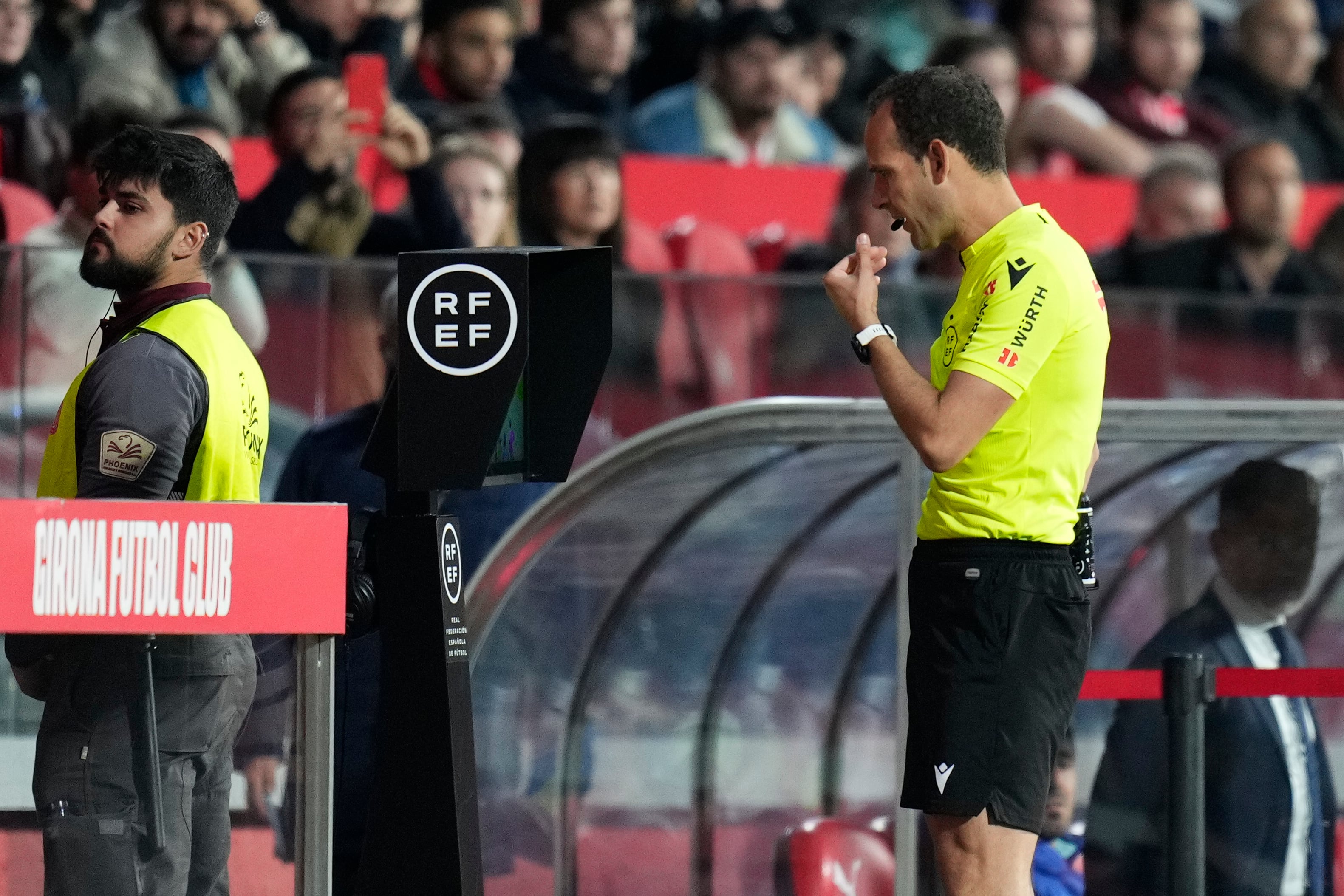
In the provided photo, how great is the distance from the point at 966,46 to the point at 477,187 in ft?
7.68

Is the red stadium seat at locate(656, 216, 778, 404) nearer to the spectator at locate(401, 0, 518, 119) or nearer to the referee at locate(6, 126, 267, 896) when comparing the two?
the spectator at locate(401, 0, 518, 119)

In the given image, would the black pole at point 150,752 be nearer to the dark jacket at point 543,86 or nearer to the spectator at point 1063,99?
the dark jacket at point 543,86

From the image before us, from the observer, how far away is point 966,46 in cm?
739

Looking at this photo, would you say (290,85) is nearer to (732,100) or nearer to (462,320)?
(732,100)

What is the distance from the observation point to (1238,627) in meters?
3.91

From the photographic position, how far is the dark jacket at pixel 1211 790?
388 centimetres

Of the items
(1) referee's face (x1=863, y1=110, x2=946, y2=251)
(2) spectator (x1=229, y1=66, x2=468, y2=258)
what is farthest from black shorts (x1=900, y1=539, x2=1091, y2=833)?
(2) spectator (x1=229, y1=66, x2=468, y2=258)

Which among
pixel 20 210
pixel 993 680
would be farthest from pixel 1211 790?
pixel 20 210

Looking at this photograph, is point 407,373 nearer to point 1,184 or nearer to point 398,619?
point 398,619

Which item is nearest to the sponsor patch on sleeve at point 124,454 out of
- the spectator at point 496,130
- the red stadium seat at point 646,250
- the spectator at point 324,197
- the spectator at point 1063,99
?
the spectator at point 324,197

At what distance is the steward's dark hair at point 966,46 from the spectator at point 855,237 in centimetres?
91

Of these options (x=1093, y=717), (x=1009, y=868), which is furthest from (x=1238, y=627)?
(x=1009, y=868)

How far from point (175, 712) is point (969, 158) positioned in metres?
1.55

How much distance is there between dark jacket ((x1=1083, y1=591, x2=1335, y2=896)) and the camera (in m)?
3.88
